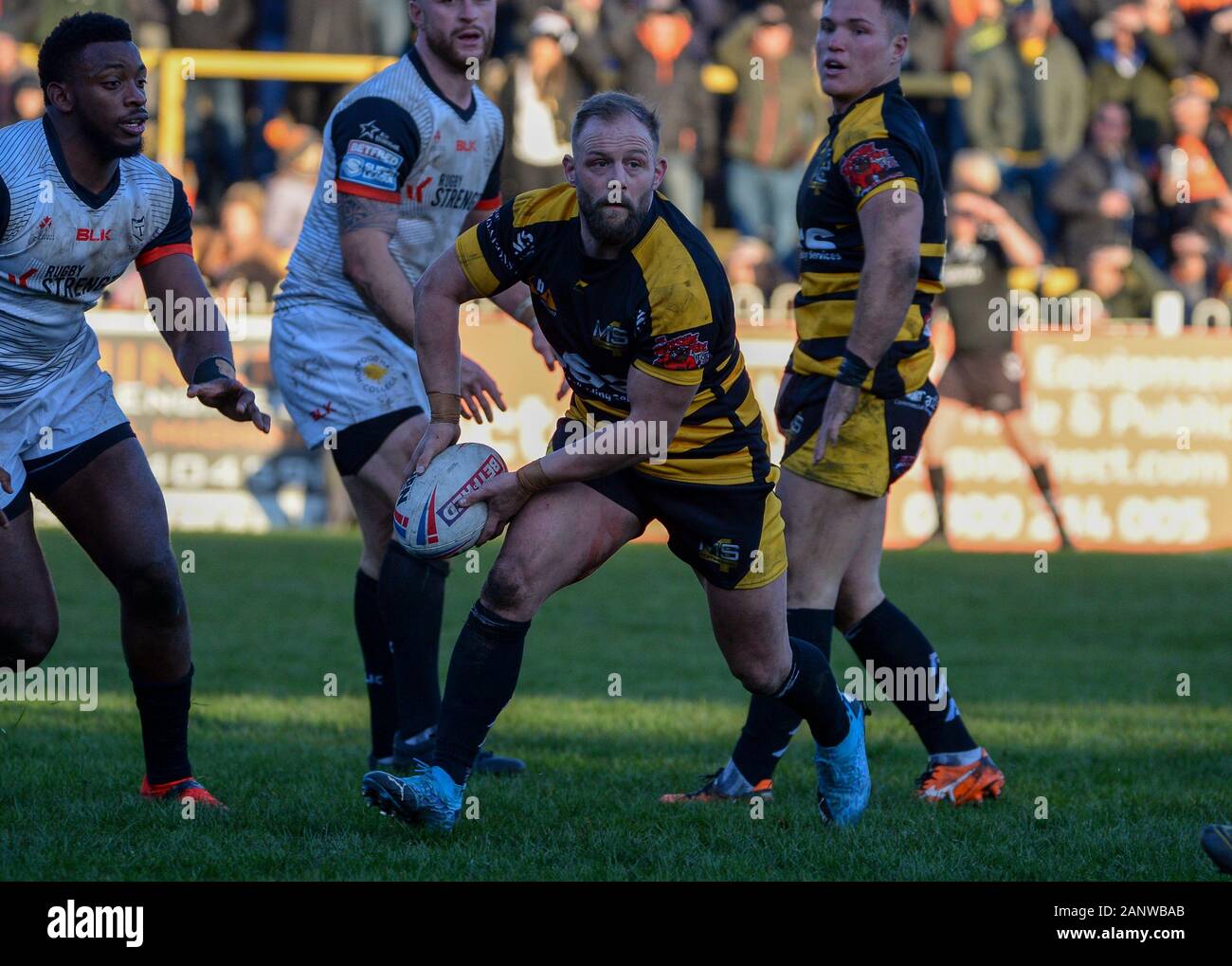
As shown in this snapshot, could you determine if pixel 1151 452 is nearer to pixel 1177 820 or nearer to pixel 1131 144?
pixel 1131 144

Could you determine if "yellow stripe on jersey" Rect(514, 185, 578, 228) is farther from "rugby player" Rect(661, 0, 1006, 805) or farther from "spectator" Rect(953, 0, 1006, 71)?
"spectator" Rect(953, 0, 1006, 71)

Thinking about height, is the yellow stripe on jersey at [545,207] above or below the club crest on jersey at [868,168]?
below

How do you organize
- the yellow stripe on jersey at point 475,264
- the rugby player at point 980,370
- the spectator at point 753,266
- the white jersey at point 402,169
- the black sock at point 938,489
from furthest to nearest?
the spectator at point 753,266
the black sock at point 938,489
the rugby player at point 980,370
the white jersey at point 402,169
the yellow stripe on jersey at point 475,264

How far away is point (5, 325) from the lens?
18.7ft

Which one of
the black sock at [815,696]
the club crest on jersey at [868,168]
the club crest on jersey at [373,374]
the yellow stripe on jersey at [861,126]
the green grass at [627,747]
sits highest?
the yellow stripe on jersey at [861,126]

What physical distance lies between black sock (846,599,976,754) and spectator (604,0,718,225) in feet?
39.0

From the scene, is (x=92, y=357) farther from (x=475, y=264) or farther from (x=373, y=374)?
(x=475, y=264)

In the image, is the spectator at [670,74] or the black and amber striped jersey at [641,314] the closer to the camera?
the black and amber striped jersey at [641,314]

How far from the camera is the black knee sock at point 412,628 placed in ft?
22.1

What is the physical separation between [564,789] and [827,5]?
9.46 ft

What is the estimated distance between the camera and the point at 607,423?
17.5ft
